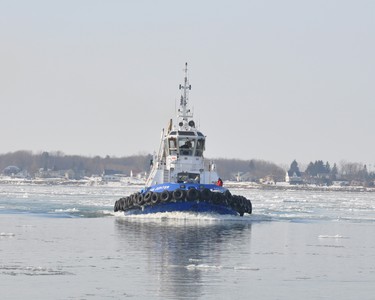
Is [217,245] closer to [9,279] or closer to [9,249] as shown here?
[9,249]

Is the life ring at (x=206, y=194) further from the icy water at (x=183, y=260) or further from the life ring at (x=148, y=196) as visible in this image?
the life ring at (x=148, y=196)

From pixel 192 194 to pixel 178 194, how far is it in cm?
63

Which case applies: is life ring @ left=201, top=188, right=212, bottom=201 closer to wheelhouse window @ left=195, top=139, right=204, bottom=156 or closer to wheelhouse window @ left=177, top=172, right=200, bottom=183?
wheelhouse window @ left=177, top=172, right=200, bottom=183

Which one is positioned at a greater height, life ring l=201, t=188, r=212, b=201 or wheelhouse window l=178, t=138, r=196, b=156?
wheelhouse window l=178, t=138, r=196, b=156

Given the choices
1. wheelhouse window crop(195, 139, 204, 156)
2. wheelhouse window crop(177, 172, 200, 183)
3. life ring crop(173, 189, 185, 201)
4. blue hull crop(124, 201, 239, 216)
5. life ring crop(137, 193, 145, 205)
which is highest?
wheelhouse window crop(195, 139, 204, 156)

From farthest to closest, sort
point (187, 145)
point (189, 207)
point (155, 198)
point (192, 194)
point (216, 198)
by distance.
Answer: point (187, 145) → point (155, 198) → point (216, 198) → point (189, 207) → point (192, 194)

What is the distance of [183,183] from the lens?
4531cm

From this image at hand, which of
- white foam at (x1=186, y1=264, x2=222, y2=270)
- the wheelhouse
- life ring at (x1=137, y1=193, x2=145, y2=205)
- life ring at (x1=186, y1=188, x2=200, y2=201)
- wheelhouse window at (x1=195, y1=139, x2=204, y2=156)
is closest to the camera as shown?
white foam at (x1=186, y1=264, x2=222, y2=270)

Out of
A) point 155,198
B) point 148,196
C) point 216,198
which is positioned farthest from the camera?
point 148,196

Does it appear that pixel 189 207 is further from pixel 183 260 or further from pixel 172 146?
Result: pixel 183 260

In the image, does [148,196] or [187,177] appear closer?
[148,196]

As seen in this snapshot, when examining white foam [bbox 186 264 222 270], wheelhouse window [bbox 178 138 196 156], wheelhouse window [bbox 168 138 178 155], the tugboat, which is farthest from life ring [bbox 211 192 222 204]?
white foam [bbox 186 264 222 270]

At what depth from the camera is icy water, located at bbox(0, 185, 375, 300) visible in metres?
21.1

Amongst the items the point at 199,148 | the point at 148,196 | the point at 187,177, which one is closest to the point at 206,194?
the point at 148,196
